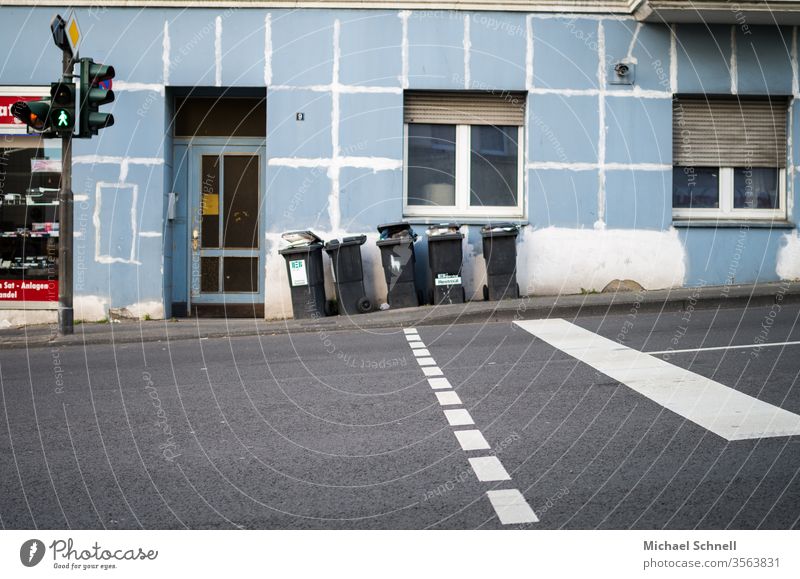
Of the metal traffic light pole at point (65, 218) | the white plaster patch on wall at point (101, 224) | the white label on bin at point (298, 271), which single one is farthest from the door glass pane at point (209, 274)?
the metal traffic light pole at point (65, 218)

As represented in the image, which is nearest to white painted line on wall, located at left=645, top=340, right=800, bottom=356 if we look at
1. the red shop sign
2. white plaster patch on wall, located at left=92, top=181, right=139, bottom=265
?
white plaster patch on wall, located at left=92, top=181, right=139, bottom=265

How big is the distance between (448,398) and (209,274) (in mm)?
10121

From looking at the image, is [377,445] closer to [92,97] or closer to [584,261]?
[92,97]

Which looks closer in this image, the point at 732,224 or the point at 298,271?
the point at 298,271

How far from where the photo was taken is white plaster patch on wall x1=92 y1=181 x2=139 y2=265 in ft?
49.8

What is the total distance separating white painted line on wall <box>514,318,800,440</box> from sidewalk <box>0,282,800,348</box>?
2919 mm

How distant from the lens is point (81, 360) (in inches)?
415

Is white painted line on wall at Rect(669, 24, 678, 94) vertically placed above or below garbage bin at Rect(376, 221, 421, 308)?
above

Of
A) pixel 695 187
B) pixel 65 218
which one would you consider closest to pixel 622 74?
pixel 695 187

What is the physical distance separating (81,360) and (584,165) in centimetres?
889

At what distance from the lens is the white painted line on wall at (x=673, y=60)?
15.6 m

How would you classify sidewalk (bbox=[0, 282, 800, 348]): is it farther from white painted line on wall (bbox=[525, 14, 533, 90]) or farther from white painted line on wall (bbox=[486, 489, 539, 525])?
white painted line on wall (bbox=[486, 489, 539, 525])

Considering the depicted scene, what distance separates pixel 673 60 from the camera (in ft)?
51.1

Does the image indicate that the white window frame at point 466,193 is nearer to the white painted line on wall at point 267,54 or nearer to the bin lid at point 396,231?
the bin lid at point 396,231
